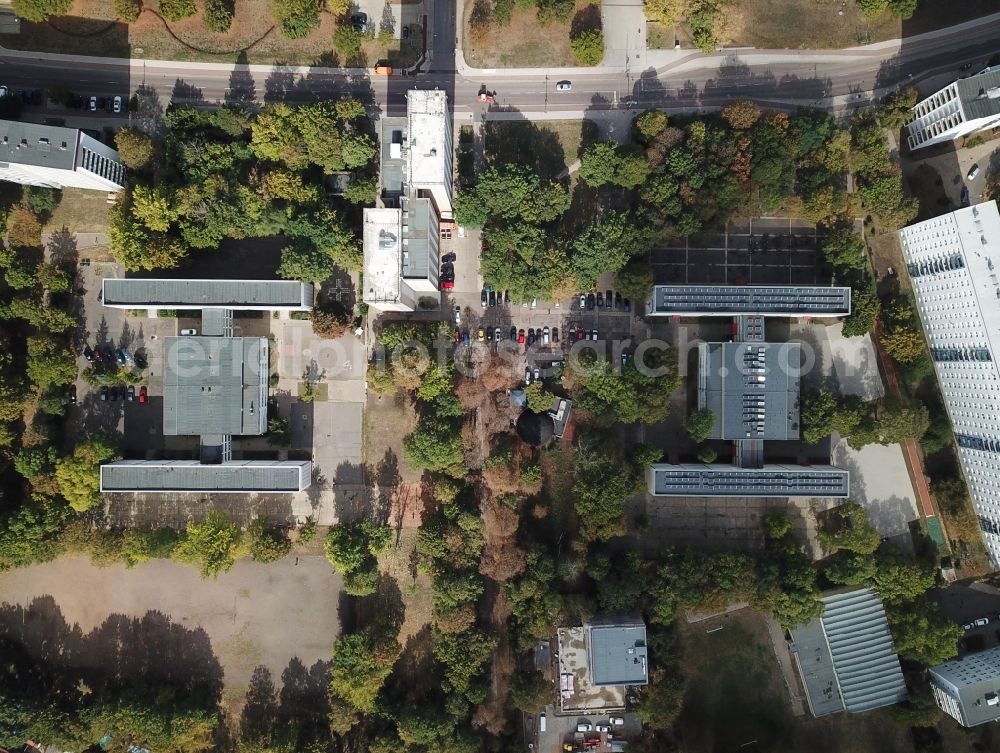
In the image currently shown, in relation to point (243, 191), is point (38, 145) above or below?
above

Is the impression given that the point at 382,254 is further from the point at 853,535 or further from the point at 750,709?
the point at 750,709

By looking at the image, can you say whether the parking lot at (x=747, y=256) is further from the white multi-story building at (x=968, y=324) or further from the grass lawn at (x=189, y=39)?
the grass lawn at (x=189, y=39)


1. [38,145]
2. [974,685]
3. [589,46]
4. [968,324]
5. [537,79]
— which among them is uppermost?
[589,46]

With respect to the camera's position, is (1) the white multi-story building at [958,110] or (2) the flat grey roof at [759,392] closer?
(1) the white multi-story building at [958,110]

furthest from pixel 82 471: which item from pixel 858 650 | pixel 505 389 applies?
pixel 858 650

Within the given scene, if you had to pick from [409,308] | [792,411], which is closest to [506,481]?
[409,308]

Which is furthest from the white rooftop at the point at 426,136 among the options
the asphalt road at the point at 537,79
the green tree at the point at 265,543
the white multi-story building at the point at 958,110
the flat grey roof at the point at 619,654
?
the white multi-story building at the point at 958,110

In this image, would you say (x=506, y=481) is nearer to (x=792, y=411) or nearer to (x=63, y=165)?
(x=792, y=411)
